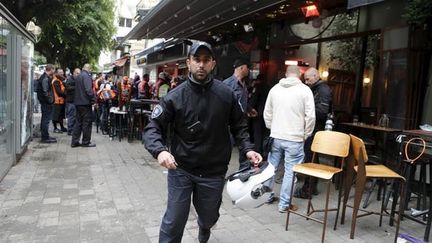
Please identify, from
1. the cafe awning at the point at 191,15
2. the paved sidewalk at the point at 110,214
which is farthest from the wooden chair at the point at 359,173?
the cafe awning at the point at 191,15

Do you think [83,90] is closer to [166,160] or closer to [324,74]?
[324,74]

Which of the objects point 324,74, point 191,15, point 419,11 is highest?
point 191,15

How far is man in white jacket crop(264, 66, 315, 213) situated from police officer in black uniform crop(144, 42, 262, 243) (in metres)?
1.70

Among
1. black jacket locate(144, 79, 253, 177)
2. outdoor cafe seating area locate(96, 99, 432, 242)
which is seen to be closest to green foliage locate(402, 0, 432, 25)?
outdoor cafe seating area locate(96, 99, 432, 242)

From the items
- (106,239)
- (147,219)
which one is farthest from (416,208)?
(106,239)

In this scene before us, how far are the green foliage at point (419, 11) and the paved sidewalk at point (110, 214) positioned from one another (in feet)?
8.42

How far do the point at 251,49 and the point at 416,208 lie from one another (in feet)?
21.3

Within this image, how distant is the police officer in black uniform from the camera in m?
2.96

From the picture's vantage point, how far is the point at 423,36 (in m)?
5.91

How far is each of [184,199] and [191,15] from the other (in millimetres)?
6348

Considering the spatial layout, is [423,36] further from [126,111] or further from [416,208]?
[126,111]

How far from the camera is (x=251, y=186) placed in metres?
3.14

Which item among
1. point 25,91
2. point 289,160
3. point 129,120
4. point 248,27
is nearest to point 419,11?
point 289,160

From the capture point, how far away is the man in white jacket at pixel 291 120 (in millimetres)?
4715
